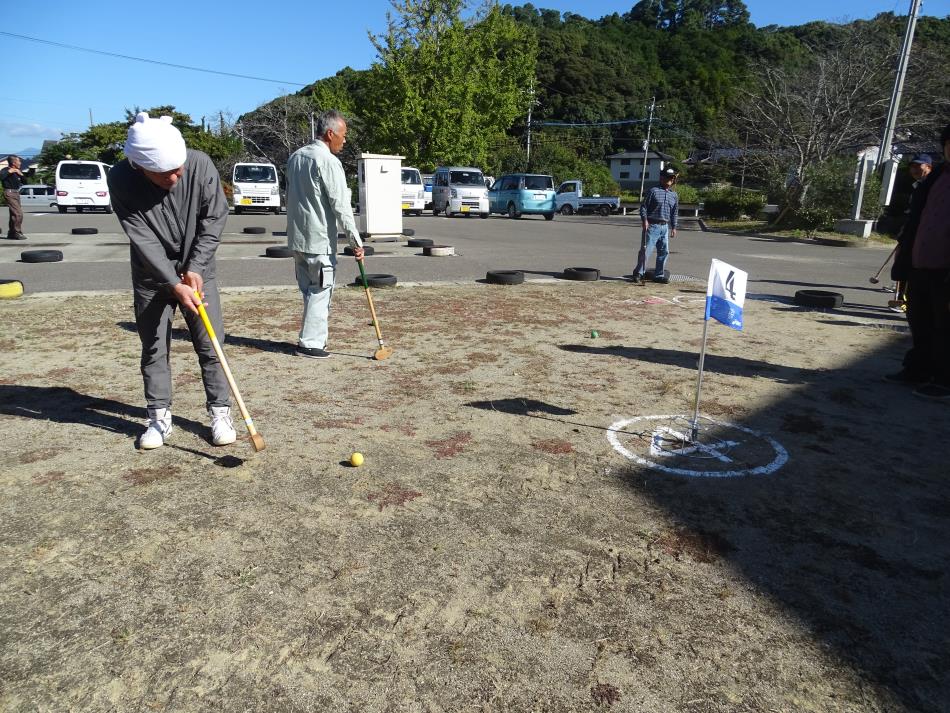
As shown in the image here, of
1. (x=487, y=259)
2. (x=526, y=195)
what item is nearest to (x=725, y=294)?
(x=487, y=259)

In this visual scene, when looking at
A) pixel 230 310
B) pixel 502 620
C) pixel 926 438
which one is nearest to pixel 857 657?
pixel 502 620

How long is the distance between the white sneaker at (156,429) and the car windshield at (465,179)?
2560 cm

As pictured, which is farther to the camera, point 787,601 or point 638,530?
point 638,530

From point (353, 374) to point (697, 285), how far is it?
22.8ft

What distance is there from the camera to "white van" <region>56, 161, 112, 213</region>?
84.2 feet

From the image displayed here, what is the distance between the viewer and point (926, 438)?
4.04m

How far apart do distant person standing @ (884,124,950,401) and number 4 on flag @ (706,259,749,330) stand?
2.19 m

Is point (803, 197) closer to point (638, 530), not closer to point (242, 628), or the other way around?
point (638, 530)

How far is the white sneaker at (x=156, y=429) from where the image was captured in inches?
142

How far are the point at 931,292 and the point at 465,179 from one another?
24887mm

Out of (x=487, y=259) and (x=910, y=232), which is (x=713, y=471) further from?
(x=487, y=259)

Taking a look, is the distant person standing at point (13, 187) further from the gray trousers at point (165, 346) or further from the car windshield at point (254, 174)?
the gray trousers at point (165, 346)

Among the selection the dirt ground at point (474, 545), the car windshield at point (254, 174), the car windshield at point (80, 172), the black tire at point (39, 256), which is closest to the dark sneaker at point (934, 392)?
the dirt ground at point (474, 545)

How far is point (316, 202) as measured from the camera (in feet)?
17.5
